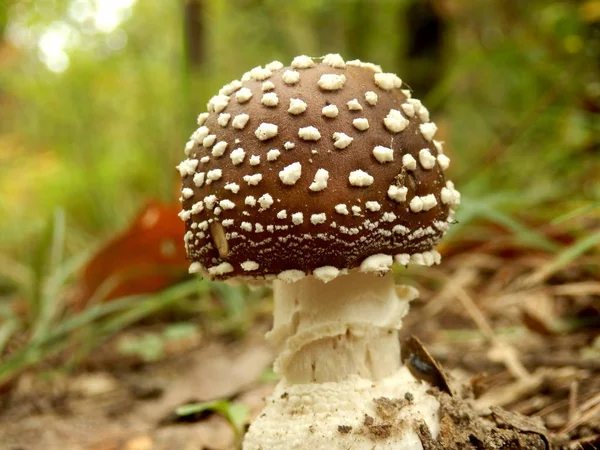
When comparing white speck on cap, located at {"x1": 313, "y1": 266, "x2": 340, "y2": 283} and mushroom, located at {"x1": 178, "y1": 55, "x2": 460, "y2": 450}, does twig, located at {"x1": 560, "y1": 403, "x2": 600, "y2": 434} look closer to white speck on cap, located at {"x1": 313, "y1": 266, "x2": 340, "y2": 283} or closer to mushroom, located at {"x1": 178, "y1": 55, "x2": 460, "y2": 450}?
mushroom, located at {"x1": 178, "y1": 55, "x2": 460, "y2": 450}

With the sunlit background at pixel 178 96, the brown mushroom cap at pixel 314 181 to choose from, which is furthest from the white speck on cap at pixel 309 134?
the sunlit background at pixel 178 96

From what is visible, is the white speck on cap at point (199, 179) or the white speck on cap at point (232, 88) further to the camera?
the white speck on cap at point (232, 88)

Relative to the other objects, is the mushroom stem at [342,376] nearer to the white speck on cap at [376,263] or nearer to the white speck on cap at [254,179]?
the white speck on cap at [376,263]

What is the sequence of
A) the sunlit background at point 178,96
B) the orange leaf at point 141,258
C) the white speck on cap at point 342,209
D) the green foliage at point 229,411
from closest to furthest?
the white speck on cap at point 342,209
the green foliage at point 229,411
the orange leaf at point 141,258
the sunlit background at point 178,96

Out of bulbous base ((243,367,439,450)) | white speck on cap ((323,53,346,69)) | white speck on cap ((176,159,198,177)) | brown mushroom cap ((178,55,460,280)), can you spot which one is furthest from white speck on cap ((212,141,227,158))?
bulbous base ((243,367,439,450))

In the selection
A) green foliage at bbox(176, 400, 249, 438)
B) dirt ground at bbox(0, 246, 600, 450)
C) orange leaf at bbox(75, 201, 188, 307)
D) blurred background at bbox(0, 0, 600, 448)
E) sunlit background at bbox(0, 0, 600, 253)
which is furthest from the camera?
sunlit background at bbox(0, 0, 600, 253)

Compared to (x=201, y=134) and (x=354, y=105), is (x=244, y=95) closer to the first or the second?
(x=201, y=134)

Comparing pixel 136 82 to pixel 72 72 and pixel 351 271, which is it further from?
pixel 351 271

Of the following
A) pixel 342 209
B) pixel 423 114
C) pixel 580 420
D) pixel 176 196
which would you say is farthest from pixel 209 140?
pixel 176 196
